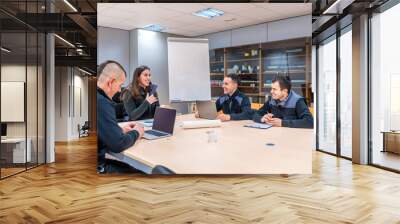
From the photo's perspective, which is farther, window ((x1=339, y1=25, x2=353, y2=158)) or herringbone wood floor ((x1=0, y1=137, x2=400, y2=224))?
window ((x1=339, y1=25, x2=353, y2=158))

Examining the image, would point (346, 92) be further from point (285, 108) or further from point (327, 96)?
point (285, 108)

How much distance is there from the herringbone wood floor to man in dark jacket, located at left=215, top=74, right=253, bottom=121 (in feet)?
3.16

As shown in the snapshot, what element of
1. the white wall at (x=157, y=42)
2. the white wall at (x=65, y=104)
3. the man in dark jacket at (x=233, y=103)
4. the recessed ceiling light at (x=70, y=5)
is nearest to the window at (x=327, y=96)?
the white wall at (x=157, y=42)

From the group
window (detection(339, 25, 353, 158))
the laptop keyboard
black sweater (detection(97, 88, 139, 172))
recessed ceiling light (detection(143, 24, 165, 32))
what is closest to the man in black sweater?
black sweater (detection(97, 88, 139, 172))

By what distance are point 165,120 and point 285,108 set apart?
177cm

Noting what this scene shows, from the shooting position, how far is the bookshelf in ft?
17.3

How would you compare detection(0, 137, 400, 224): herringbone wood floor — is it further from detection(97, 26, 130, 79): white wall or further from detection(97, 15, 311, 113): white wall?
detection(97, 26, 130, 79): white wall

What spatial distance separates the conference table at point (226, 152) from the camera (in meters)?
5.12

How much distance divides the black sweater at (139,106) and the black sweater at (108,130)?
212 mm

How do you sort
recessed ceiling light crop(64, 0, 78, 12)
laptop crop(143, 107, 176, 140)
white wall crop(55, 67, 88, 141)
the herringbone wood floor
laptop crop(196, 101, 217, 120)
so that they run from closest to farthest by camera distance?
1. the herringbone wood floor
2. laptop crop(143, 107, 176, 140)
3. laptop crop(196, 101, 217, 120)
4. recessed ceiling light crop(64, 0, 78, 12)
5. white wall crop(55, 67, 88, 141)

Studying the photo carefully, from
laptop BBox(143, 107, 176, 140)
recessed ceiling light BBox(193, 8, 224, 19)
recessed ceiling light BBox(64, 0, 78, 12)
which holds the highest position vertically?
recessed ceiling light BBox(64, 0, 78, 12)

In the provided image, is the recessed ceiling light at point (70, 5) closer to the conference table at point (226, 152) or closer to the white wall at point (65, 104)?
the conference table at point (226, 152)

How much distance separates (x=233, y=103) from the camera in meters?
5.39

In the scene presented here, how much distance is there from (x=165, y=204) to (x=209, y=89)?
1921 millimetres
